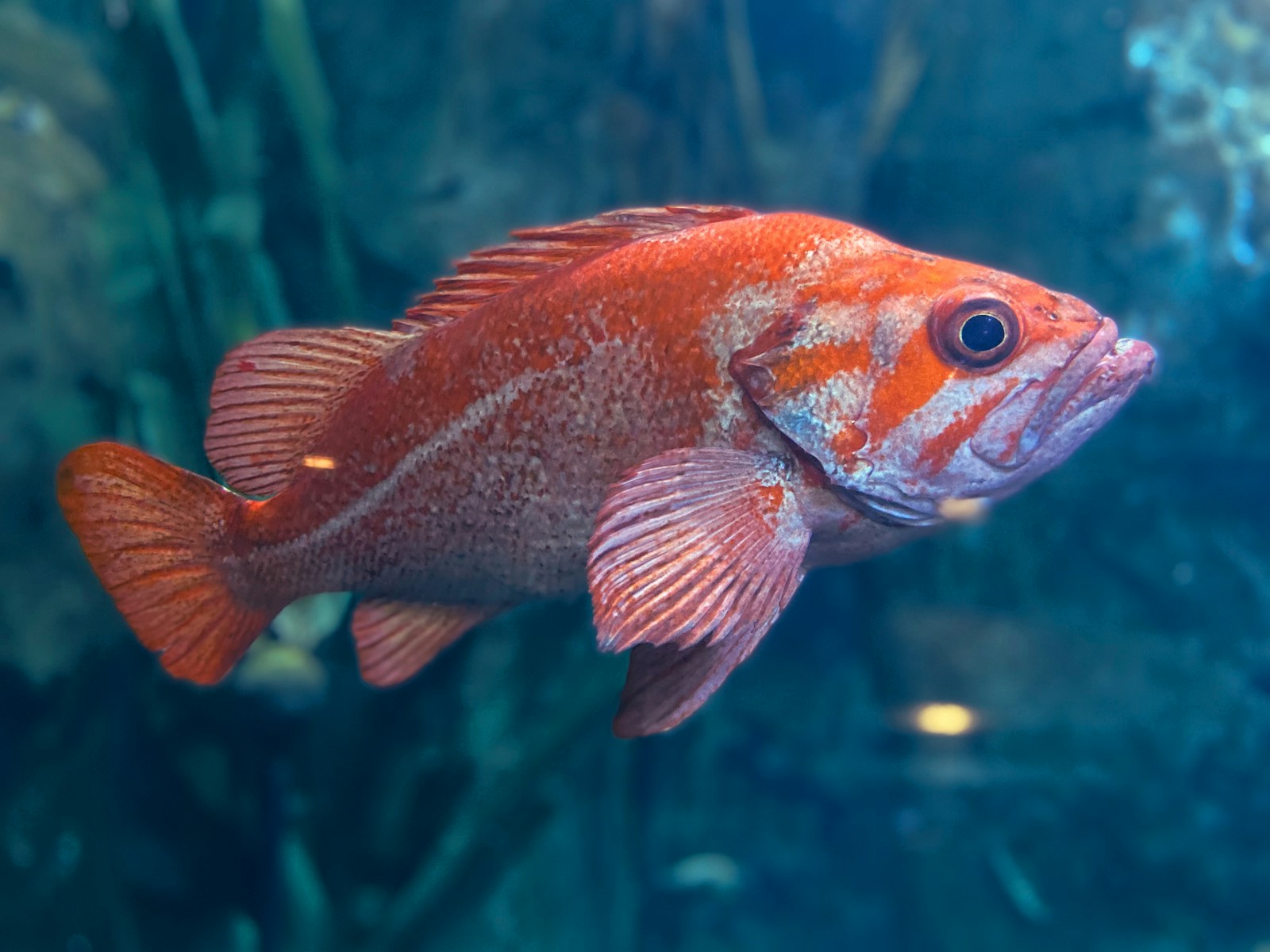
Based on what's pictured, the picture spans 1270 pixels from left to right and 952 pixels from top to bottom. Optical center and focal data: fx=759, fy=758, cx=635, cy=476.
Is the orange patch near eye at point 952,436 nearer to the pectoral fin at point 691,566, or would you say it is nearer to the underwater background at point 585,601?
the pectoral fin at point 691,566

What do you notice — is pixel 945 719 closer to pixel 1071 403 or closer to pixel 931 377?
pixel 1071 403

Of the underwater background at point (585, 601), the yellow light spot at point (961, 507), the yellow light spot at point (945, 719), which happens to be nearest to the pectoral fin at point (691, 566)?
the yellow light spot at point (961, 507)

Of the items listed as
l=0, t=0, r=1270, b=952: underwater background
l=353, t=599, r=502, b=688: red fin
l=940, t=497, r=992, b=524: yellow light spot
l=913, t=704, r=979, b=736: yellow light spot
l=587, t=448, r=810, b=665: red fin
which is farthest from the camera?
l=913, t=704, r=979, b=736: yellow light spot

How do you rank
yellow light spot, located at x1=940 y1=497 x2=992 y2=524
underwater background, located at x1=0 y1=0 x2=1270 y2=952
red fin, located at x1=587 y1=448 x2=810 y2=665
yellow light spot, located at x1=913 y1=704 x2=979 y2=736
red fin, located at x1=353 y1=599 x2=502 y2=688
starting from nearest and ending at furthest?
1. red fin, located at x1=587 y1=448 x2=810 y2=665
2. yellow light spot, located at x1=940 y1=497 x2=992 y2=524
3. red fin, located at x1=353 y1=599 x2=502 y2=688
4. underwater background, located at x1=0 y1=0 x2=1270 y2=952
5. yellow light spot, located at x1=913 y1=704 x2=979 y2=736

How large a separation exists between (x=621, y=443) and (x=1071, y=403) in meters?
0.69

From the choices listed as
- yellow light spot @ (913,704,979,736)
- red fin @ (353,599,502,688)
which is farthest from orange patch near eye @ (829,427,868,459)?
yellow light spot @ (913,704,979,736)

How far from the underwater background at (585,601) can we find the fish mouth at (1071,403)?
Result: 2023mm

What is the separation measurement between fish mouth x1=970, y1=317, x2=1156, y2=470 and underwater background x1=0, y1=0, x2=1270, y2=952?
202 centimetres

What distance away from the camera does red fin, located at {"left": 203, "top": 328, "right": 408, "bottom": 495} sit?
132 cm

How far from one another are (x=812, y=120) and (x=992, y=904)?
4.41 m

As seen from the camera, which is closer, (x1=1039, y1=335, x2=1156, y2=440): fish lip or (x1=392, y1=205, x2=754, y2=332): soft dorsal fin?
(x1=1039, y1=335, x2=1156, y2=440): fish lip

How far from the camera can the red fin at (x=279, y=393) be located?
1.32 metres

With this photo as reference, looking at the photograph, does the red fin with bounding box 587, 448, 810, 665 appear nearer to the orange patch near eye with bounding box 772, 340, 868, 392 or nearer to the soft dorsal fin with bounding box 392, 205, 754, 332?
the orange patch near eye with bounding box 772, 340, 868, 392

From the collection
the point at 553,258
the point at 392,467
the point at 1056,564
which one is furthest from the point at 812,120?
the point at 392,467
